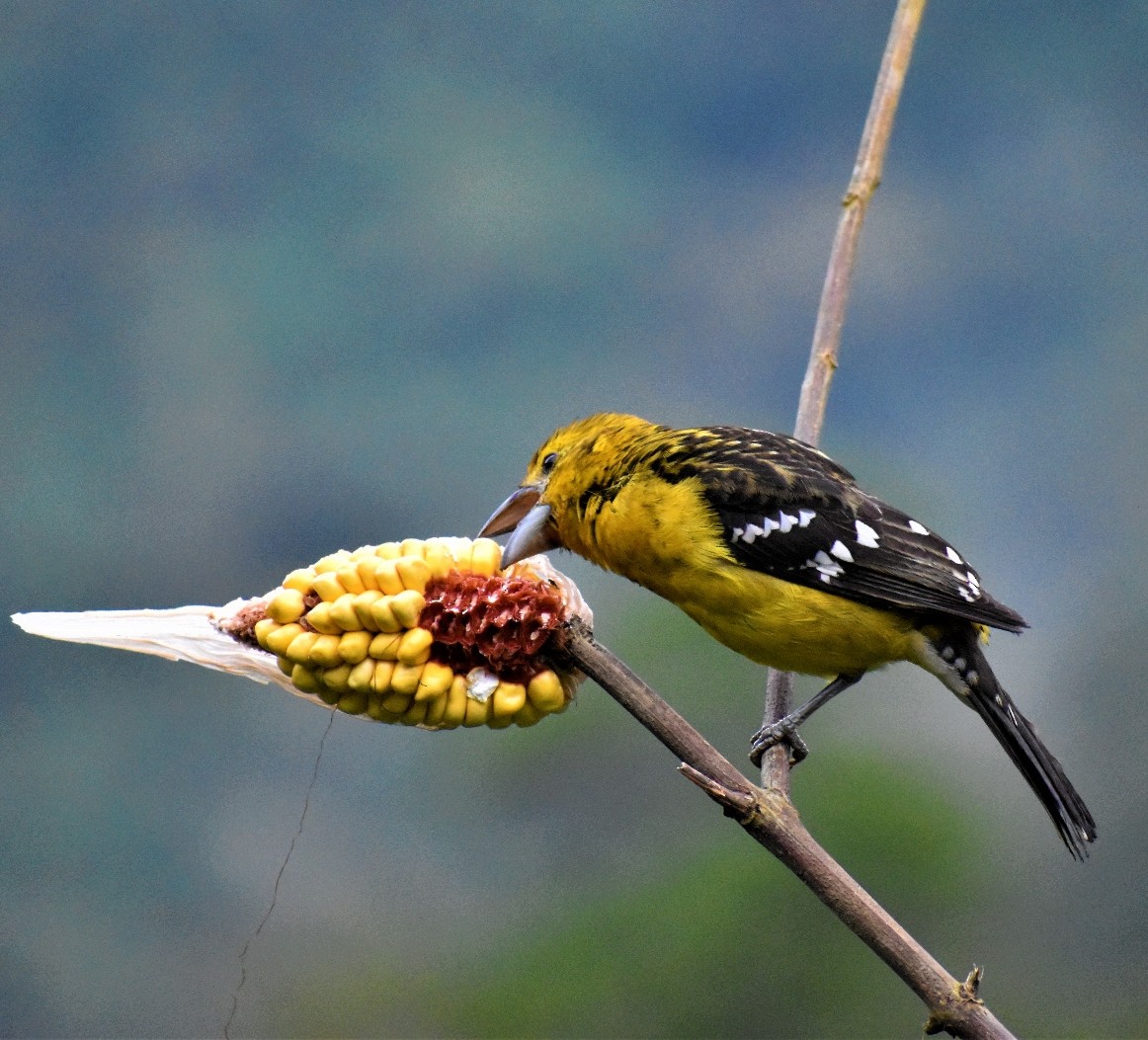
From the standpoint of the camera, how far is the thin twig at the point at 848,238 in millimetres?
2127

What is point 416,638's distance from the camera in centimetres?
151

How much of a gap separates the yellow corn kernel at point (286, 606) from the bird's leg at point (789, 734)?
2.44 ft

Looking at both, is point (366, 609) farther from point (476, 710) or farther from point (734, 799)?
point (734, 799)

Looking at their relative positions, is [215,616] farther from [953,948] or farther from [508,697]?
[953,948]

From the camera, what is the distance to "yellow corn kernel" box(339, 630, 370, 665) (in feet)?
4.88

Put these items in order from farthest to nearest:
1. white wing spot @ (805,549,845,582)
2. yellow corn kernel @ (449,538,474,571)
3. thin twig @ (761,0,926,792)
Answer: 1. thin twig @ (761,0,926,792)
2. white wing spot @ (805,549,845,582)
3. yellow corn kernel @ (449,538,474,571)

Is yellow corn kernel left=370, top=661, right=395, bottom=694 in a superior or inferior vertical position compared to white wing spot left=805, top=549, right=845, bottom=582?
inferior

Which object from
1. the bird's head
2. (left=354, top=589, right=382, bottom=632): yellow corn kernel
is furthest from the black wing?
(left=354, top=589, right=382, bottom=632): yellow corn kernel

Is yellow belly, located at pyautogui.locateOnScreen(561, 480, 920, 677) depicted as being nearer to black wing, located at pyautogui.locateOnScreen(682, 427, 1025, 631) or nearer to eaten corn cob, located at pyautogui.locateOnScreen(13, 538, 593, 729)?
black wing, located at pyautogui.locateOnScreen(682, 427, 1025, 631)

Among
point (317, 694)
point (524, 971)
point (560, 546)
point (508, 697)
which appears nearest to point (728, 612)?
point (560, 546)

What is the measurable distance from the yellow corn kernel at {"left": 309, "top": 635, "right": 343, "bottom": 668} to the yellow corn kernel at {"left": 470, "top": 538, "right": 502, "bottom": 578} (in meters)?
0.20

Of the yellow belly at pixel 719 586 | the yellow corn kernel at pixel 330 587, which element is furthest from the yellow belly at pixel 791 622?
the yellow corn kernel at pixel 330 587

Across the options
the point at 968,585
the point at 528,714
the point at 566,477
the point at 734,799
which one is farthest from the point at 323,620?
the point at 968,585

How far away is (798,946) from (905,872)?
0.37 meters
